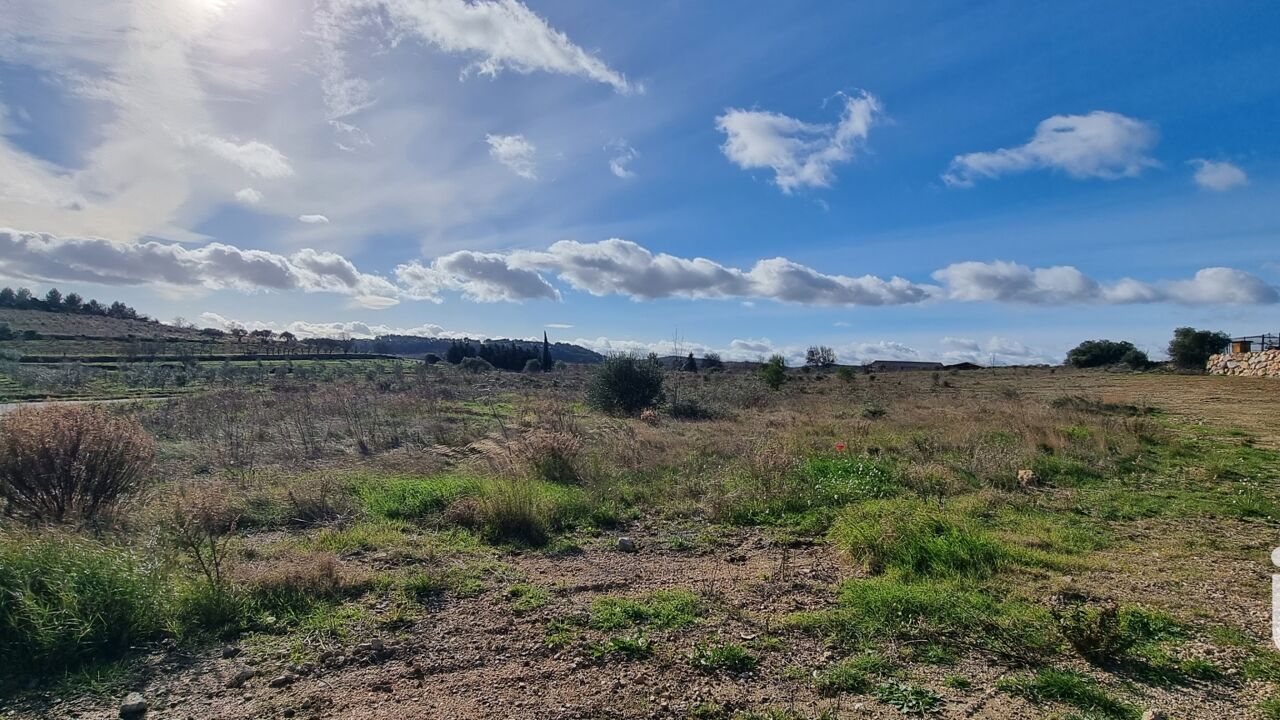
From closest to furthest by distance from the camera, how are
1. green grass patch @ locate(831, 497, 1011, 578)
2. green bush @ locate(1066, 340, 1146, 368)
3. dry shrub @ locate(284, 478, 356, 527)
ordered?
1. green grass patch @ locate(831, 497, 1011, 578)
2. dry shrub @ locate(284, 478, 356, 527)
3. green bush @ locate(1066, 340, 1146, 368)

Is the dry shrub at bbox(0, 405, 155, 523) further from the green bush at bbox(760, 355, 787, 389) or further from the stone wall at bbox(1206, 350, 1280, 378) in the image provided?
the stone wall at bbox(1206, 350, 1280, 378)

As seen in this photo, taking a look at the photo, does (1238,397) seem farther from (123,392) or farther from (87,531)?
(123,392)

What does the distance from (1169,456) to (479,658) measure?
44.4 ft

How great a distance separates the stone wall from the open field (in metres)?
33.2

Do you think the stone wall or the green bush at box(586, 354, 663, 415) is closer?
the green bush at box(586, 354, 663, 415)

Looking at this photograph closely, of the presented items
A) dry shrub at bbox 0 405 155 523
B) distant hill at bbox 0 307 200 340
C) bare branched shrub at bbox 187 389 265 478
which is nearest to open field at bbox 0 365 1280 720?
bare branched shrub at bbox 187 389 265 478

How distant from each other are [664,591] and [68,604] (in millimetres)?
4192

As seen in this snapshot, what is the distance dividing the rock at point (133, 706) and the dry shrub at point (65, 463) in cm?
365

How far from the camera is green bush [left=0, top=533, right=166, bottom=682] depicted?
360 cm

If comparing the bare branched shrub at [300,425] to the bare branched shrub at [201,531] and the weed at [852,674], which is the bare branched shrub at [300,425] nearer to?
the bare branched shrub at [201,531]

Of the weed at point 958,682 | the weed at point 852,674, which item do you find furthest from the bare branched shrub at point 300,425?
the weed at point 958,682

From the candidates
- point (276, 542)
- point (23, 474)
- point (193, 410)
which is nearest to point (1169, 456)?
point (276, 542)

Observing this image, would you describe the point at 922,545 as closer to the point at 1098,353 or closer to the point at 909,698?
the point at 909,698

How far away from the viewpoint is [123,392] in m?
24.5
